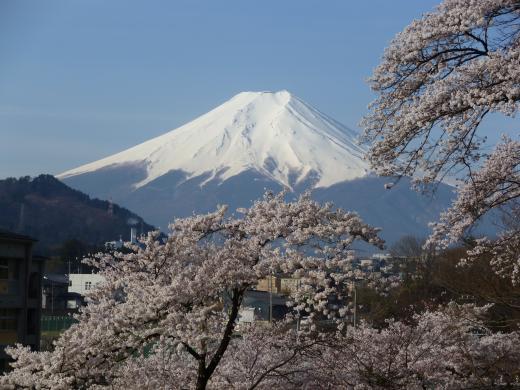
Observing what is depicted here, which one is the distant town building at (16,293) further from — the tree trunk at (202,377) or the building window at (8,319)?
the tree trunk at (202,377)

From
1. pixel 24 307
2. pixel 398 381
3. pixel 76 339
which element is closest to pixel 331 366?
pixel 398 381

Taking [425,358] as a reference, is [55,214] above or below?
above

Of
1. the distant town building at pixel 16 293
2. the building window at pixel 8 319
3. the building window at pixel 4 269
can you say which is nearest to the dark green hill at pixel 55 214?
the distant town building at pixel 16 293

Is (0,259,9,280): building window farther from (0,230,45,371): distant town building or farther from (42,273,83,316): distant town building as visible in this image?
(42,273,83,316): distant town building

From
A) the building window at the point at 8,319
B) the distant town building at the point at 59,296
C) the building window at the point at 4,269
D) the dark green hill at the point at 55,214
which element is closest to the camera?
the building window at the point at 8,319

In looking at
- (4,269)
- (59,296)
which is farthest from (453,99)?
(59,296)

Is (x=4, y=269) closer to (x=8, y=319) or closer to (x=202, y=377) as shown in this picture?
(x=8, y=319)

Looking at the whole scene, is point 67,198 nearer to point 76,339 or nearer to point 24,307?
point 24,307
